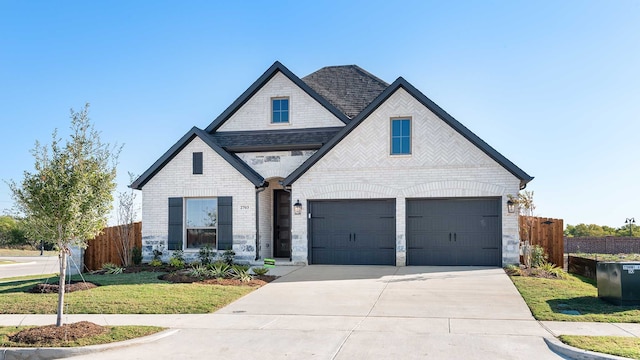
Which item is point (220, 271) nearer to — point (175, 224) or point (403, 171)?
point (175, 224)

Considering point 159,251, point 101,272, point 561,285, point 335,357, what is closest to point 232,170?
point 159,251

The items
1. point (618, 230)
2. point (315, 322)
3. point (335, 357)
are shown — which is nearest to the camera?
point (335, 357)

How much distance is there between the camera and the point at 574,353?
7.23 metres

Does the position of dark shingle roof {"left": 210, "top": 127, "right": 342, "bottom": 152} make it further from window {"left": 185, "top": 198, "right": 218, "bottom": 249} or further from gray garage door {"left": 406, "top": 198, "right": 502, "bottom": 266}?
gray garage door {"left": 406, "top": 198, "right": 502, "bottom": 266}

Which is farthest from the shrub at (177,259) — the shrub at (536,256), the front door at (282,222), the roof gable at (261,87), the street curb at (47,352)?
the shrub at (536,256)

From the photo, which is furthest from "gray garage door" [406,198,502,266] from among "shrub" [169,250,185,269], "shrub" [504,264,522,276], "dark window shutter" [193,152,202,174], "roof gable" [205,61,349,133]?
"shrub" [169,250,185,269]

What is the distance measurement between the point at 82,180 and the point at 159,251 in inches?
406

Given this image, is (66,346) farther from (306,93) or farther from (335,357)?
(306,93)

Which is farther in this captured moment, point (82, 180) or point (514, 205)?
point (514, 205)

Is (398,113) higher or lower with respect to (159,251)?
higher

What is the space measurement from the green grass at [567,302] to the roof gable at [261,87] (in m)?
8.98

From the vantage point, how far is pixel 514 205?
1648 centimetres

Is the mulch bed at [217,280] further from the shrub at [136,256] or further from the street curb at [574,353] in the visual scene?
the street curb at [574,353]

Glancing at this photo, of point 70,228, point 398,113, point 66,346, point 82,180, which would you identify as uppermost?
point 398,113
